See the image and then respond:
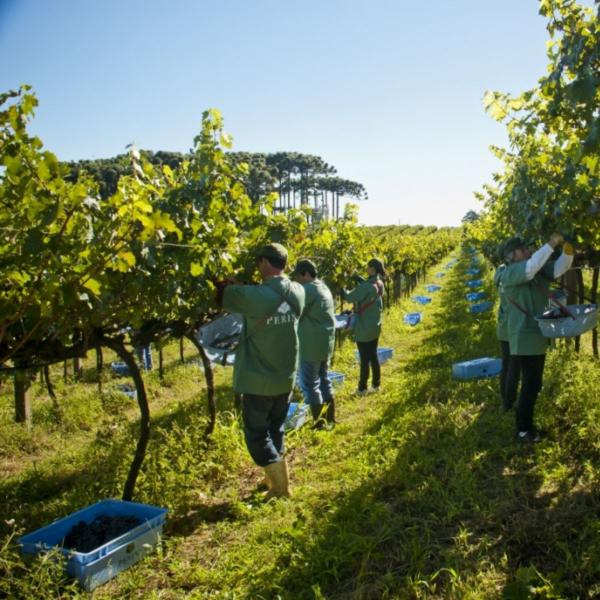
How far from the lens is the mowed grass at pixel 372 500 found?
10.6 feet

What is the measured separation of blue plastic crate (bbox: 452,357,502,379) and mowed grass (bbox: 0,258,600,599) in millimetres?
469

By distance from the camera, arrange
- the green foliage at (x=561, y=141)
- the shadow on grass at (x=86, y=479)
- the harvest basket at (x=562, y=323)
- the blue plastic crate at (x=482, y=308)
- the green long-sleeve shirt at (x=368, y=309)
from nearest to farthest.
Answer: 1. the green foliage at (x=561, y=141)
2. the shadow on grass at (x=86, y=479)
3. the harvest basket at (x=562, y=323)
4. the green long-sleeve shirt at (x=368, y=309)
5. the blue plastic crate at (x=482, y=308)

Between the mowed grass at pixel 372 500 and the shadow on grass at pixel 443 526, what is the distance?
1 cm

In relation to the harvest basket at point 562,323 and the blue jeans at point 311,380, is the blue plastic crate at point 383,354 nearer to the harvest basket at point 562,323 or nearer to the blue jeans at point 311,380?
the blue jeans at point 311,380

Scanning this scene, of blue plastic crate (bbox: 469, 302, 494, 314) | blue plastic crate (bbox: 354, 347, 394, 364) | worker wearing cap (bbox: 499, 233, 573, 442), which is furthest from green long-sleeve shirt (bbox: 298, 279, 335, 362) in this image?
blue plastic crate (bbox: 469, 302, 494, 314)

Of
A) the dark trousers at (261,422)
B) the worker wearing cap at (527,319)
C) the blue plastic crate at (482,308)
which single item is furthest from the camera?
the blue plastic crate at (482,308)

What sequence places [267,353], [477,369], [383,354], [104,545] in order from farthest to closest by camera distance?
1. [383,354]
2. [477,369]
3. [267,353]
4. [104,545]

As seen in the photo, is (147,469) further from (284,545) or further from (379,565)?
(379,565)

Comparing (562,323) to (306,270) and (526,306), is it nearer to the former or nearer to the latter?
(526,306)

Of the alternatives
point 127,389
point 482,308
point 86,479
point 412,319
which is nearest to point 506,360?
point 86,479

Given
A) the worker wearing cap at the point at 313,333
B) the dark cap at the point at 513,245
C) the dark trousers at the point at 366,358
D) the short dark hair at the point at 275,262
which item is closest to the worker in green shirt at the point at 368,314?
the dark trousers at the point at 366,358

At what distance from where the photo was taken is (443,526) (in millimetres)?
3777

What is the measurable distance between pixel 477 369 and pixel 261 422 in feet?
14.1

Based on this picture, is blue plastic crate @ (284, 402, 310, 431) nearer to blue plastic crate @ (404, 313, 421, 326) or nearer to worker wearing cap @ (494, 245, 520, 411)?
worker wearing cap @ (494, 245, 520, 411)
